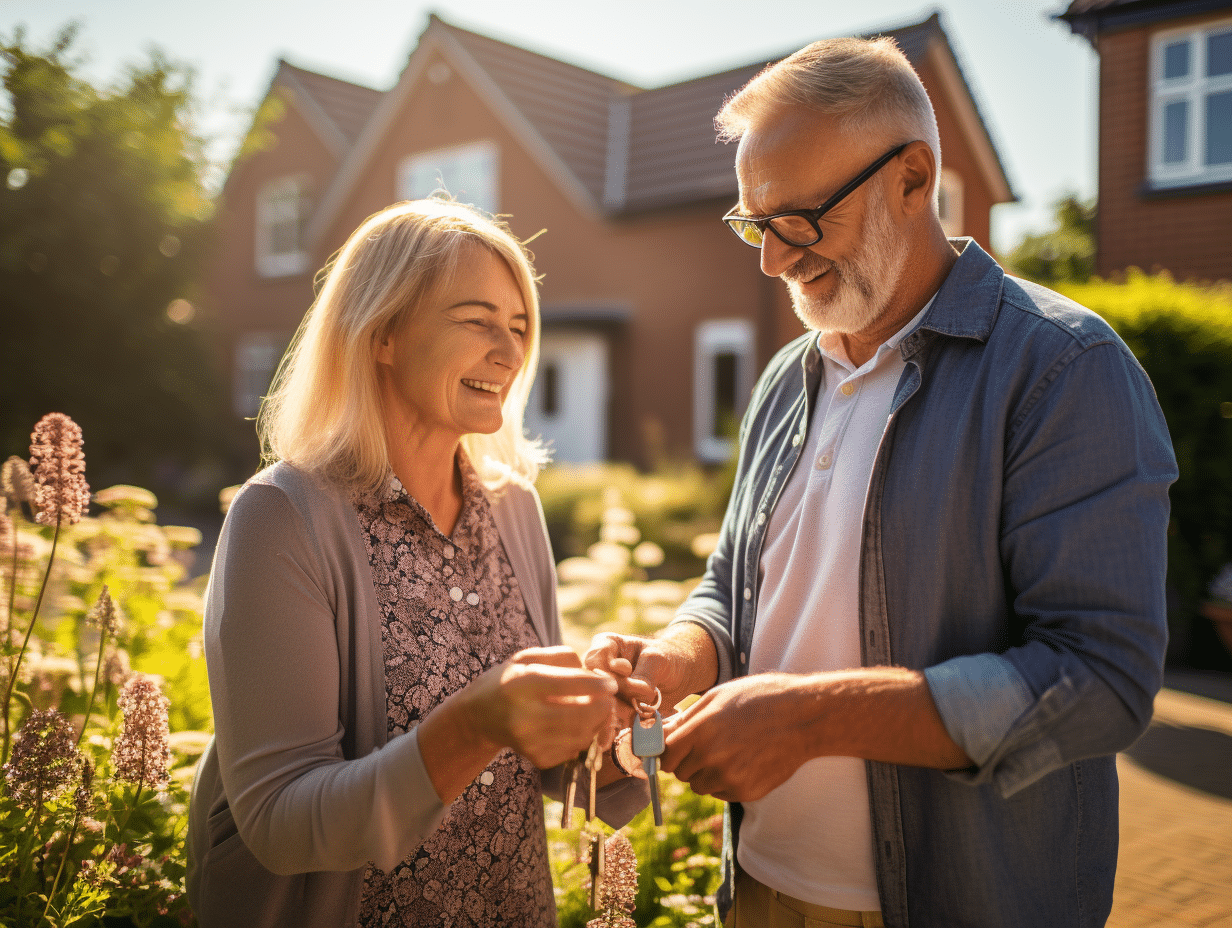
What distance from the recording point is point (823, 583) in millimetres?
1885

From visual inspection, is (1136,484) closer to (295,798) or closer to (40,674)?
(295,798)

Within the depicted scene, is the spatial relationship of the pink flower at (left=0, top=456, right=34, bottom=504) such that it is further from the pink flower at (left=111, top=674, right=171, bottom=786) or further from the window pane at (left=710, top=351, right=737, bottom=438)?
the window pane at (left=710, top=351, right=737, bottom=438)

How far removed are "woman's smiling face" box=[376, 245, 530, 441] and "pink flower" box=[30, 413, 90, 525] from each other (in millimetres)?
802

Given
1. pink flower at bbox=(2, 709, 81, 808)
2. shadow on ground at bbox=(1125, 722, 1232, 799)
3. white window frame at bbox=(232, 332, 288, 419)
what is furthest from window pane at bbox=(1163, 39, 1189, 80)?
white window frame at bbox=(232, 332, 288, 419)

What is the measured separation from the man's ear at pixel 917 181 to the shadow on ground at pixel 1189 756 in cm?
368

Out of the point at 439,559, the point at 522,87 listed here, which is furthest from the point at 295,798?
the point at 522,87

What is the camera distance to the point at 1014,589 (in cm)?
164

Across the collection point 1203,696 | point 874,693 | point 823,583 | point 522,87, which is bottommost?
point 1203,696

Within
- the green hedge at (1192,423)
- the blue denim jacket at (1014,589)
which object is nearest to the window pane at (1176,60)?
the green hedge at (1192,423)

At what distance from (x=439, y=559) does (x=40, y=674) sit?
5.41ft

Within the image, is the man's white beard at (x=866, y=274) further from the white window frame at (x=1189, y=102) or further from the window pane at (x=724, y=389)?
the window pane at (x=724, y=389)

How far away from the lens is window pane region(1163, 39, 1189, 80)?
35.5ft

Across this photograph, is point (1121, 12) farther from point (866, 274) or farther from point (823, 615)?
point (823, 615)

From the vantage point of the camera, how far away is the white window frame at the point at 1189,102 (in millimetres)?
10648
